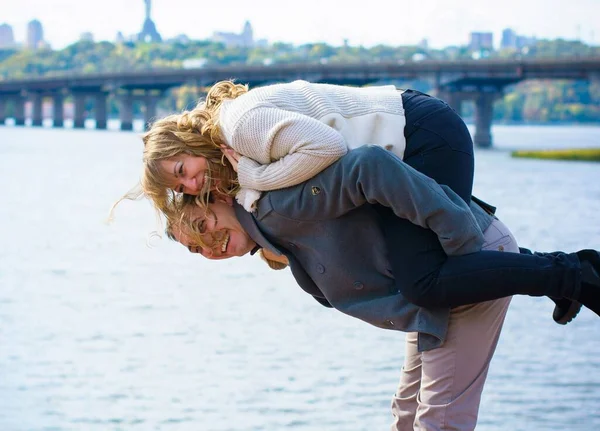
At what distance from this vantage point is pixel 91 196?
2419cm

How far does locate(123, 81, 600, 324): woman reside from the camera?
12.0 ft

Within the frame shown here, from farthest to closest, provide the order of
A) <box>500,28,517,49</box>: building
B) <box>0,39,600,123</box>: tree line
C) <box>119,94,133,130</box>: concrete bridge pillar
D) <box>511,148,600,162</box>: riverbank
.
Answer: <box>500,28,517,49</box>: building < <box>0,39,600,123</box>: tree line < <box>119,94,133,130</box>: concrete bridge pillar < <box>511,148,600,162</box>: riverbank

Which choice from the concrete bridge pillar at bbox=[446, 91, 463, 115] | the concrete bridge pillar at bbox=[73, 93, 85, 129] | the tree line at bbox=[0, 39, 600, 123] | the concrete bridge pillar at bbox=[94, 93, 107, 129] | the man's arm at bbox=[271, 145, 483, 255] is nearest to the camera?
the man's arm at bbox=[271, 145, 483, 255]

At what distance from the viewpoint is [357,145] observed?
12.4ft

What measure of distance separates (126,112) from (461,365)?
271 feet

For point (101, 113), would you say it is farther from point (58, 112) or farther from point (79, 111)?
point (58, 112)

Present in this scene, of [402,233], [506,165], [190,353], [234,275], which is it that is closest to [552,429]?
[190,353]

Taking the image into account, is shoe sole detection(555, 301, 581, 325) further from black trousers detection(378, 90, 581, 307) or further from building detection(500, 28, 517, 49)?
building detection(500, 28, 517, 49)

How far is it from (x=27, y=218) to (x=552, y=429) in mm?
14067

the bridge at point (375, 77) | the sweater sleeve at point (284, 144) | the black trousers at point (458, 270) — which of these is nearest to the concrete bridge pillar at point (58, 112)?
the bridge at point (375, 77)

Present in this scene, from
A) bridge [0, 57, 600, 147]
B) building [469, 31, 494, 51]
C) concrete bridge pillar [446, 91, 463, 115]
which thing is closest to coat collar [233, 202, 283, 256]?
bridge [0, 57, 600, 147]

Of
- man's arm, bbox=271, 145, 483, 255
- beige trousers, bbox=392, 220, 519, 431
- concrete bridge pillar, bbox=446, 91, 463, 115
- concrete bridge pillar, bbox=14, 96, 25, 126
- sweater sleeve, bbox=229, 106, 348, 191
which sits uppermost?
sweater sleeve, bbox=229, 106, 348, 191

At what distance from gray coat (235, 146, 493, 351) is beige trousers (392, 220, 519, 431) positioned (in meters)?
0.07

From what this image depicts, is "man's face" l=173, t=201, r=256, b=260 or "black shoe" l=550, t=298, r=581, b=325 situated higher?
"man's face" l=173, t=201, r=256, b=260
